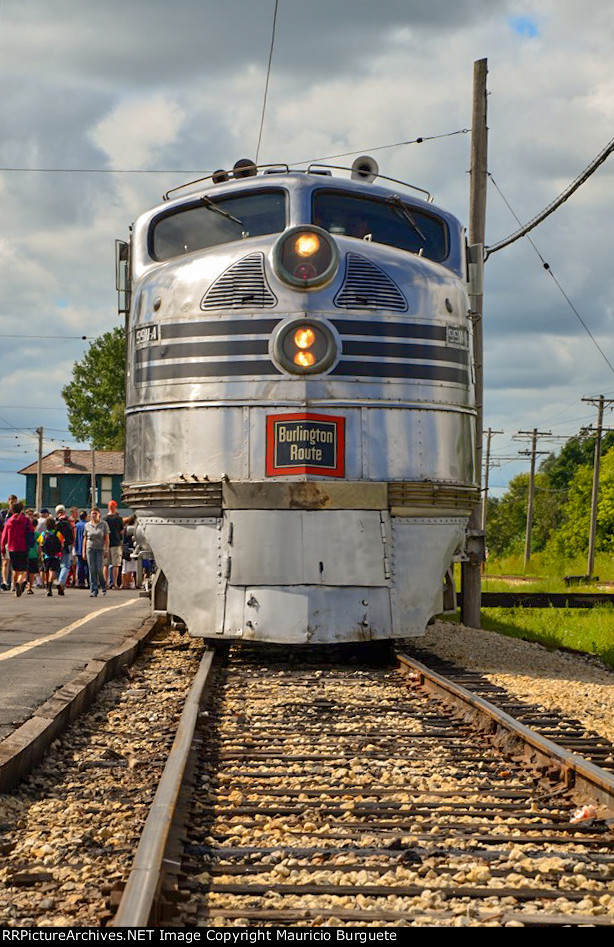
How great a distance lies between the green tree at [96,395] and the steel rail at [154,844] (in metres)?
71.6

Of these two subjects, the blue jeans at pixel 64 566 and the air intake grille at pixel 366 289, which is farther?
the blue jeans at pixel 64 566

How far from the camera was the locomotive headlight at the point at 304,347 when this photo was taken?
31.2ft

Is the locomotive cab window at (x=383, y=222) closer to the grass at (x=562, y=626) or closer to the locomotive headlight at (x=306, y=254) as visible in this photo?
the locomotive headlight at (x=306, y=254)

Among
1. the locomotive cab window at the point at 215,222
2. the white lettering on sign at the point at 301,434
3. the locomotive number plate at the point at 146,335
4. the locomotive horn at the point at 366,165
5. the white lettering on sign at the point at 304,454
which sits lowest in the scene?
the white lettering on sign at the point at 304,454

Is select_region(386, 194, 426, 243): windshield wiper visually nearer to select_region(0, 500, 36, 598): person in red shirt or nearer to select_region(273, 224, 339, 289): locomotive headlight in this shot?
select_region(273, 224, 339, 289): locomotive headlight

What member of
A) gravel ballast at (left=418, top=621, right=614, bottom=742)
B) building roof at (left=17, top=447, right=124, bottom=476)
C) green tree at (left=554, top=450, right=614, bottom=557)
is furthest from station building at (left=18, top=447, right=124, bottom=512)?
gravel ballast at (left=418, top=621, right=614, bottom=742)

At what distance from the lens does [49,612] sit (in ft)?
52.5

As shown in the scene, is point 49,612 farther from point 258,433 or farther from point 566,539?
point 566,539

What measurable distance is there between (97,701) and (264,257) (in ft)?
12.7

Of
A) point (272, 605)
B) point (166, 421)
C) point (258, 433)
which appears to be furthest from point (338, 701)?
point (166, 421)

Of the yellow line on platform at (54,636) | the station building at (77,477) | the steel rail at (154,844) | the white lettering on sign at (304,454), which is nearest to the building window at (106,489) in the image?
the station building at (77,477)

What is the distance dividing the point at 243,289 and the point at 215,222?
40.2 inches

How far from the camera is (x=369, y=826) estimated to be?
4809mm

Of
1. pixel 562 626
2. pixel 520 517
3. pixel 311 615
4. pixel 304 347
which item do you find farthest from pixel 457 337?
pixel 520 517
